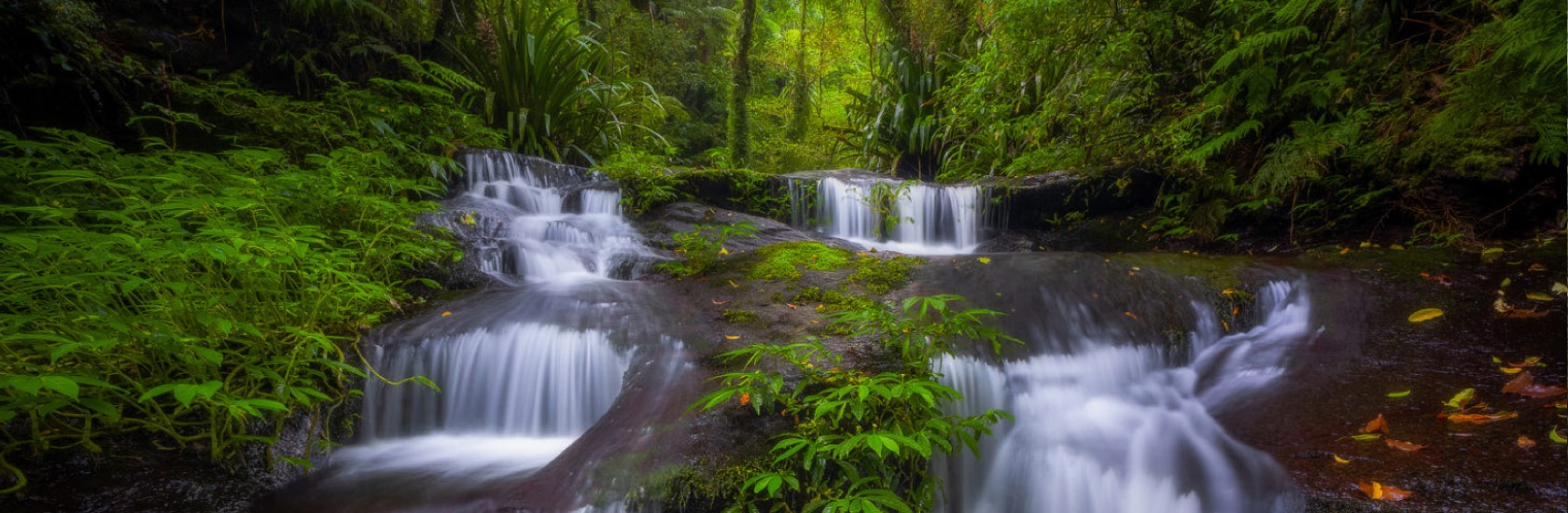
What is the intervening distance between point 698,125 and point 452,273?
838 centimetres

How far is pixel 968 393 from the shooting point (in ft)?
9.07

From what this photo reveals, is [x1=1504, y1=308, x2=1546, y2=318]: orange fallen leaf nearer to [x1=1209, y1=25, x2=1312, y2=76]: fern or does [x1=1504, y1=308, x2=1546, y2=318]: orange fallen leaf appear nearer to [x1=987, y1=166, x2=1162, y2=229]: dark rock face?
[x1=1209, y1=25, x2=1312, y2=76]: fern

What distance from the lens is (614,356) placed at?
116 inches

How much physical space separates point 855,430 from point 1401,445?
1.88 meters

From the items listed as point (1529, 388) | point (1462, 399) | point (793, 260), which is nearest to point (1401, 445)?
point (1462, 399)

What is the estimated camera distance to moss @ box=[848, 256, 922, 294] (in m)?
3.81

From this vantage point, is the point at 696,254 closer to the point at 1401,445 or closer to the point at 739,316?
the point at 739,316

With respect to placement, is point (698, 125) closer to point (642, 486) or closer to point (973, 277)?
point (973, 277)

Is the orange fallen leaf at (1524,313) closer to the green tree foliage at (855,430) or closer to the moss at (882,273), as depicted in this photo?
the green tree foliage at (855,430)

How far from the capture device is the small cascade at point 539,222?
430cm

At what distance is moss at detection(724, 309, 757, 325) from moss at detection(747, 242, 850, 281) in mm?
699

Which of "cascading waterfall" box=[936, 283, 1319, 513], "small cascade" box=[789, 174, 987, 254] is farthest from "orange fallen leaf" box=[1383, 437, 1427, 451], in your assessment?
"small cascade" box=[789, 174, 987, 254]

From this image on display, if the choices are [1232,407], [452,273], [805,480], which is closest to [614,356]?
[805,480]

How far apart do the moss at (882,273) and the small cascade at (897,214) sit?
5.75ft
